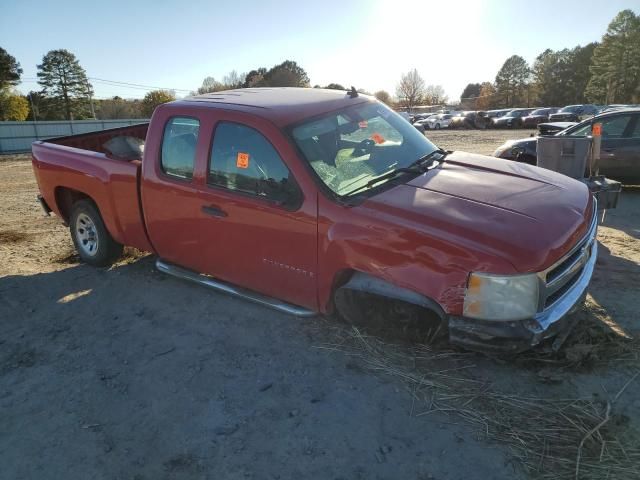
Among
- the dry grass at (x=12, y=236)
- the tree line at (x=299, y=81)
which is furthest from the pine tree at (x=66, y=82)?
the dry grass at (x=12, y=236)

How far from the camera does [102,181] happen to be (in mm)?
4867

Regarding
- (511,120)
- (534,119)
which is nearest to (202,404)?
(534,119)

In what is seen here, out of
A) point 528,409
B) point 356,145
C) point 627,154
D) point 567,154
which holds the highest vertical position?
point 356,145

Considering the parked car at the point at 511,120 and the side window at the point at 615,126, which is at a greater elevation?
the side window at the point at 615,126

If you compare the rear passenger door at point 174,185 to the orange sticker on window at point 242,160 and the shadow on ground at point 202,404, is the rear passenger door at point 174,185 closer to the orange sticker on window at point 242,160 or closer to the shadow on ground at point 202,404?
the orange sticker on window at point 242,160

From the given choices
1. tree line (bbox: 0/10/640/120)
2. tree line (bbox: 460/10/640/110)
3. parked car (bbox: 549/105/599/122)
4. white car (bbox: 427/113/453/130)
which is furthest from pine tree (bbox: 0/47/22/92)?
tree line (bbox: 460/10/640/110)

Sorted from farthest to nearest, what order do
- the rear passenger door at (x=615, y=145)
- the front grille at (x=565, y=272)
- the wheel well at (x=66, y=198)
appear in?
the rear passenger door at (x=615, y=145), the wheel well at (x=66, y=198), the front grille at (x=565, y=272)

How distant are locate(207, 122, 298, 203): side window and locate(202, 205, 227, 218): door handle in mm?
194

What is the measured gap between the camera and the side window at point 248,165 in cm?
351

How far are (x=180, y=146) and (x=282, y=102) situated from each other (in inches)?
39.1

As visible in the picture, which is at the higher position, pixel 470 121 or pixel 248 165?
pixel 248 165

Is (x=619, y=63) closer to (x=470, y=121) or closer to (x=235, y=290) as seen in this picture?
(x=470, y=121)

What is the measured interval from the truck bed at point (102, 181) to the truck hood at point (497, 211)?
8.57ft

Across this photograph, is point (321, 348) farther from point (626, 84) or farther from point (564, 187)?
point (626, 84)
